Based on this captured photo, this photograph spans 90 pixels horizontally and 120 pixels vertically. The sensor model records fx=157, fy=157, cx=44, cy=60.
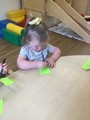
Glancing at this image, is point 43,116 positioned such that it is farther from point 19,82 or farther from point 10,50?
point 10,50

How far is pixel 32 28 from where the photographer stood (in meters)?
0.90

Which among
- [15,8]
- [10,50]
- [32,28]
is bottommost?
[10,50]

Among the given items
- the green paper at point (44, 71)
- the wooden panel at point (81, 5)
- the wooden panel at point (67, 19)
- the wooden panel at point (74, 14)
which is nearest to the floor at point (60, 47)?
the wooden panel at point (67, 19)

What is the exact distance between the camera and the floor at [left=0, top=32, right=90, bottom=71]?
1918mm

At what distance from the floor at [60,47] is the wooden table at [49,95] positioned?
3.22ft

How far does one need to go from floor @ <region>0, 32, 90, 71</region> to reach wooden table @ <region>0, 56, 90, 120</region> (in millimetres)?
981

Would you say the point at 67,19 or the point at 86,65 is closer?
the point at 86,65

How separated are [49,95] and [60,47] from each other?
63.9 inches

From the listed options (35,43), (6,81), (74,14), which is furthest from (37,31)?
(74,14)

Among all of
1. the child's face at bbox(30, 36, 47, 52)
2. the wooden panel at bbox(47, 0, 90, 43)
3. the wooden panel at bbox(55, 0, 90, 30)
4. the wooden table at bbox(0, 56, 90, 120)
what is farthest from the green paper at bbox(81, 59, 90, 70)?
the wooden panel at bbox(55, 0, 90, 30)

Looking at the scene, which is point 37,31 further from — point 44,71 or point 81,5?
point 81,5

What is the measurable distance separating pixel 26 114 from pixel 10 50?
1.57 m

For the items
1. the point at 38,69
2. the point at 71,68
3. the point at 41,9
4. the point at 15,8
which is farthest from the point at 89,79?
the point at 15,8

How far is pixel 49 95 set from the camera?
0.67m
